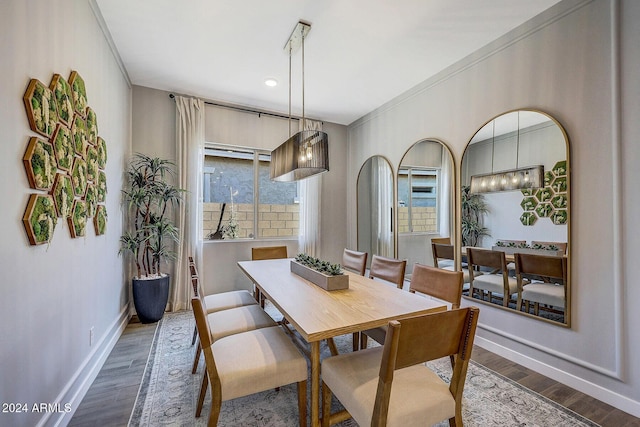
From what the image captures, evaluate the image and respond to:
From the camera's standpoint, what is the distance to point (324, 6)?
2129mm

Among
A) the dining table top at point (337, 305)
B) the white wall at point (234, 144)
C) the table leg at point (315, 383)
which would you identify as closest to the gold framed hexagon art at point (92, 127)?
the white wall at point (234, 144)

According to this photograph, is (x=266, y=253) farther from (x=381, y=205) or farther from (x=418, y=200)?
(x=418, y=200)

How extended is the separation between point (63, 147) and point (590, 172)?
3.39m

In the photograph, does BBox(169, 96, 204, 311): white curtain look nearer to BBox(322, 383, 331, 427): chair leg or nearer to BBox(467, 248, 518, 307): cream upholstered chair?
BBox(322, 383, 331, 427): chair leg

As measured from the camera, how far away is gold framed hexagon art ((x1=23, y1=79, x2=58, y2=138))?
1.29 metres

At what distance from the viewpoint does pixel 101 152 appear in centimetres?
230

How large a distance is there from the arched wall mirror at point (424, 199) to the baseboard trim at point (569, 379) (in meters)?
1.04

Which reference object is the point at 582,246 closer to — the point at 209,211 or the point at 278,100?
the point at 278,100

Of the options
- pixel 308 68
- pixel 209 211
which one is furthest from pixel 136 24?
pixel 209 211

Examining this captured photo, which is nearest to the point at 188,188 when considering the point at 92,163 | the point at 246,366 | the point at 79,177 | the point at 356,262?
the point at 92,163

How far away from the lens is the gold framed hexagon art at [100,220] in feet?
7.25

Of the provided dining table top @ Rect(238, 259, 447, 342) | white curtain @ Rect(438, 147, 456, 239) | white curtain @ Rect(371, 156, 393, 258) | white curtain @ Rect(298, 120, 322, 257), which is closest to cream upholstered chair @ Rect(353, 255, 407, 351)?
dining table top @ Rect(238, 259, 447, 342)

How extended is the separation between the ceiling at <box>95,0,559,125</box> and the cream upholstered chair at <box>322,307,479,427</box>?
89.3 inches

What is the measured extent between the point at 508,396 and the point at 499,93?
2.42 m
